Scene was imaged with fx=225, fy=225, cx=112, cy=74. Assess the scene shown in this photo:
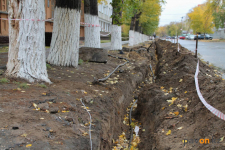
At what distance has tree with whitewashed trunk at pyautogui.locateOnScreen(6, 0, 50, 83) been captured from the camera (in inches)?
191

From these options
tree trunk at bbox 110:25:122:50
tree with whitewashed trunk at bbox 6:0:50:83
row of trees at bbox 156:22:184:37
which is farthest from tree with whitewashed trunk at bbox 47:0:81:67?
row of trees at bbox 156:22:184:37

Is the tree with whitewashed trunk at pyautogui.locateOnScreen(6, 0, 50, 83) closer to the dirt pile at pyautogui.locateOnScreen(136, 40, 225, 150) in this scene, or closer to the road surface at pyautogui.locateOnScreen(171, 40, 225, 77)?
the dirt pile at pyautogui.locateOnScreen(136, 40, 225, 150)

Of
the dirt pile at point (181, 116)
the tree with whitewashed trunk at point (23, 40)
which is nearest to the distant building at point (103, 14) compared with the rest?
the dirt pile at point (181, 116)

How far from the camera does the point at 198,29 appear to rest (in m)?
61.6

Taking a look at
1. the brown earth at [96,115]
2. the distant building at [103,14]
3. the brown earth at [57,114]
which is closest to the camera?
the brown earth at [57,114]

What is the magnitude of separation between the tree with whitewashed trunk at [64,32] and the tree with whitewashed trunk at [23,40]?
215cm

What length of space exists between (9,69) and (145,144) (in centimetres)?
329

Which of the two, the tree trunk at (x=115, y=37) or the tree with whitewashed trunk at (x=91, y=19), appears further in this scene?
the tree trunk at (x=115, y=37)


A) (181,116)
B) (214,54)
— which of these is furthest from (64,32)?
(214,54)

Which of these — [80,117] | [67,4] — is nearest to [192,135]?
[80,117]

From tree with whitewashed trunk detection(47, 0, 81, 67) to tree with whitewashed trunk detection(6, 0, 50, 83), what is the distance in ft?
7.04

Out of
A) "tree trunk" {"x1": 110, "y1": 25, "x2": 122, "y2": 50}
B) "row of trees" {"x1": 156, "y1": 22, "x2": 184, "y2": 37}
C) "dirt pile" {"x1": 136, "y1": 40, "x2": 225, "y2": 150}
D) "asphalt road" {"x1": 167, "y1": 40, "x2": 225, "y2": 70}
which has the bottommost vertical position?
"dirt pile" {"x1": 136, "y1": 40, "x2": 225, "y2": 150}

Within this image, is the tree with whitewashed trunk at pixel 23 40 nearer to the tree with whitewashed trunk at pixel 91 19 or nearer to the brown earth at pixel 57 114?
the brown earth at pixel 57 114

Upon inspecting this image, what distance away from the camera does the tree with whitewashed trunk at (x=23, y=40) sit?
191 inches
